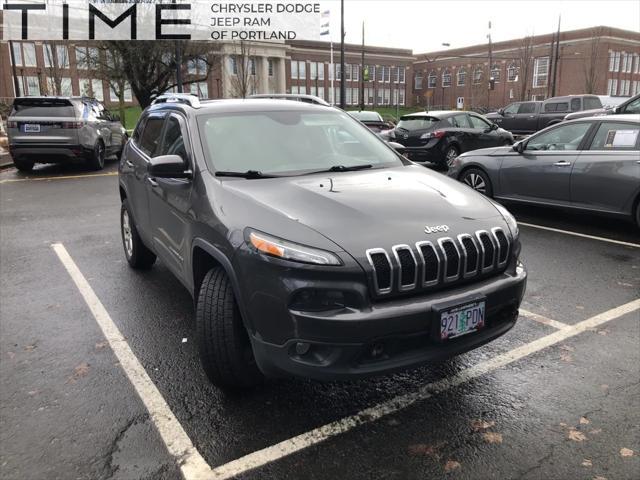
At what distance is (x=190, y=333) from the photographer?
13.8 feet

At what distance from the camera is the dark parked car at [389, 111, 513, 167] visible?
1411cm

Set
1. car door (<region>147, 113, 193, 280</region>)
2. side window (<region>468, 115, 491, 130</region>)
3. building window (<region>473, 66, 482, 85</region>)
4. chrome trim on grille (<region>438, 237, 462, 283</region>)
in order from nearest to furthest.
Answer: chrome trim on grille (<region>438, 237, 462, 283</region>)
car door (<region>147, 113, 193, 280</region>)
side window (<region>468, 115, 491, 130</region>)
building window (<region>473, 66, 482, 85</region>)

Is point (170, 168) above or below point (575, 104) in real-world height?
below

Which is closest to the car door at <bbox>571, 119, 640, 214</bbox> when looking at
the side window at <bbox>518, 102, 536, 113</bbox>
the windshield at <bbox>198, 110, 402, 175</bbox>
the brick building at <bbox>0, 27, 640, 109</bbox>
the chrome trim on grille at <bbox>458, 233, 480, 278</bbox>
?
the windshield at <bbox>198, 110, 402, 175</bbox>

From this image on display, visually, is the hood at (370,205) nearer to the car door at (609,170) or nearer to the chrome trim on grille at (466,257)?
the chrome trim on grille at (466,257)

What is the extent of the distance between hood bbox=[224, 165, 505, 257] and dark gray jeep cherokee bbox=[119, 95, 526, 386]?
0.01 m

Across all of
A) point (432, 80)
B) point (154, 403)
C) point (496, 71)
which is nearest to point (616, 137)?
point (154, 403)

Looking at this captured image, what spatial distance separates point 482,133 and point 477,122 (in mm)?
427

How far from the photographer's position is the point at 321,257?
104 inches

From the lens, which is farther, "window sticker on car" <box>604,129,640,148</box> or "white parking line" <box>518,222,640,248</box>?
"window sticker on car" <box>604,129,640,148</box>

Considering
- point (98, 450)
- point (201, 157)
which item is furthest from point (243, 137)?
point (98, 450)

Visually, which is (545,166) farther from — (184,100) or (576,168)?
(184,100)

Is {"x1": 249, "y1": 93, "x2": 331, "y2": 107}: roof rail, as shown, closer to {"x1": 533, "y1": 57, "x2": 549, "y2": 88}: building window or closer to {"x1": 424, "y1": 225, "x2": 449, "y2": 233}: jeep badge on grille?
{"x1": 424, "y1": 225, "x2": 449, "y2": 233}: jeep badge on grille

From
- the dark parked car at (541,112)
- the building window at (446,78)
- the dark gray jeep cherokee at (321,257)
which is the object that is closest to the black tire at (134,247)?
the dark gray jeep cherokee at (321,257)
